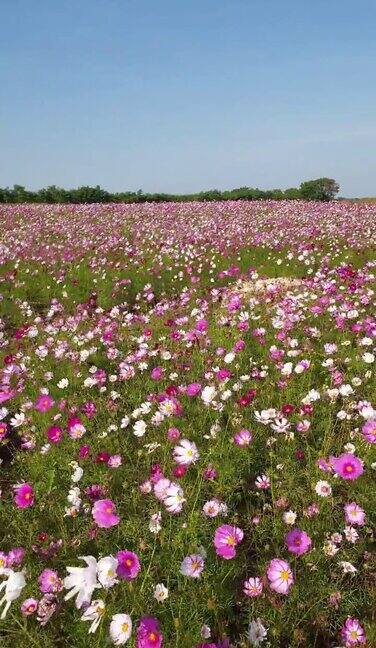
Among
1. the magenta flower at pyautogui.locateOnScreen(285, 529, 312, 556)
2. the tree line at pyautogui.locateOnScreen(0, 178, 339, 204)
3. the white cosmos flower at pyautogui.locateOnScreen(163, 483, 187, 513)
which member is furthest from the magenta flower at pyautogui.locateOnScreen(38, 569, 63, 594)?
the tree line at pyautogui.locateOnScreen(0, 178, 339, 204)

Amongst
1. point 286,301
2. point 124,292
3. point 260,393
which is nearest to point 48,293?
point 124,292

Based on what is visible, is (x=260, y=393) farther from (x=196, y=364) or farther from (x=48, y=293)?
(x=48, y=293)

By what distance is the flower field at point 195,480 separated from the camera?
220cm

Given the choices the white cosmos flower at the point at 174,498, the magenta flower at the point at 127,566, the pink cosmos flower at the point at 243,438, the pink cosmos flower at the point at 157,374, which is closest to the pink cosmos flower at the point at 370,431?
the pink cosmos flower at the point at 243,438

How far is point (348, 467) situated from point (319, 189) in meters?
32.0

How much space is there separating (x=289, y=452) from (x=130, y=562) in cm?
169

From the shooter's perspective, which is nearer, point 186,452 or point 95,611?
point 95,611

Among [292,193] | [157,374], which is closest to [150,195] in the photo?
[292,193]

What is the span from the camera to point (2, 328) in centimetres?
705

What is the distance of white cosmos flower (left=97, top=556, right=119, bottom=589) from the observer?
5.41ft

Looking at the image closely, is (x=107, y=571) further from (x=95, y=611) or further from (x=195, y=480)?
(x=195, y=480)

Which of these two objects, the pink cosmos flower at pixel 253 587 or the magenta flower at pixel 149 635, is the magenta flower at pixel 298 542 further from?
the magenta flower at pixel 149 635

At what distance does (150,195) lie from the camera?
33.3 m

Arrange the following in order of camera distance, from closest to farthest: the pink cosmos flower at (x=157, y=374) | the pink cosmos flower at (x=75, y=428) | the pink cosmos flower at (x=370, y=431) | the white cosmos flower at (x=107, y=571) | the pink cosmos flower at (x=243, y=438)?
the white cosmos flower at (x=107, y=571) < the pink cosmos flower at (x=370, y=431) < the pink cosmos flower at (x=243, y=438) < the pink cosmos flower at (x=75, y=428) < the pink cosmos flower at (x=157, y=374)
